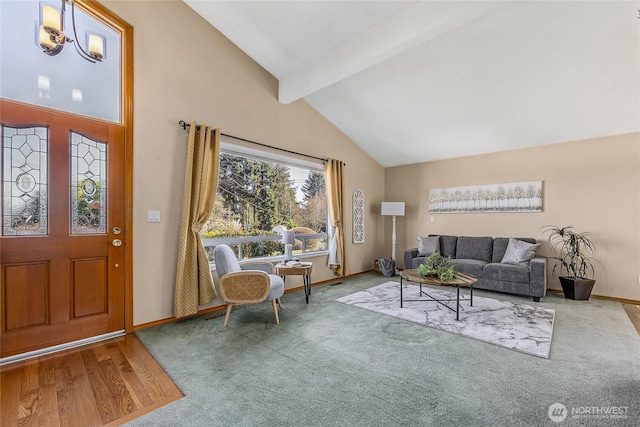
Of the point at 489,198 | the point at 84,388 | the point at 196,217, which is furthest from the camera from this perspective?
the point at 489,198

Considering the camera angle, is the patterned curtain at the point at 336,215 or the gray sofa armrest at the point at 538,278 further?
the patterned curtain at the point at 336,215

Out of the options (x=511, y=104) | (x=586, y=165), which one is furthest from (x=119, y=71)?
(x=586, y=165)

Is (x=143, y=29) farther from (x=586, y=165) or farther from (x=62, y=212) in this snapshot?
(x=586, y=165)

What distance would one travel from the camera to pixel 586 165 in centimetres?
423

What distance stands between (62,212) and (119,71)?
1565 mm

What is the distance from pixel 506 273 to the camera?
13.5 feet

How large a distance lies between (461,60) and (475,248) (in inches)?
126

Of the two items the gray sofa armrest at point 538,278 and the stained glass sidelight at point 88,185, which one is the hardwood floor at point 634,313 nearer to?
the gray sofa armrest at point 538,278

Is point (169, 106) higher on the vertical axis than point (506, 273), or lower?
higher

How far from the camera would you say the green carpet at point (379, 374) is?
1.65 meters

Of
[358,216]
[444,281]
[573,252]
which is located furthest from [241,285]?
[573,252]

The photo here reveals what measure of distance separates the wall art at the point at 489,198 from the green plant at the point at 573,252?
0.53 m

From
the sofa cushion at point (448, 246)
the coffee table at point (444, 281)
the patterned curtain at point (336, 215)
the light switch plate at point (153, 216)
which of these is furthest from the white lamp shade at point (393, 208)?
the light switch plate at point (153, 216)

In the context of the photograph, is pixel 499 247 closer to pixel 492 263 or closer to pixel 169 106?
pixel 492 263
